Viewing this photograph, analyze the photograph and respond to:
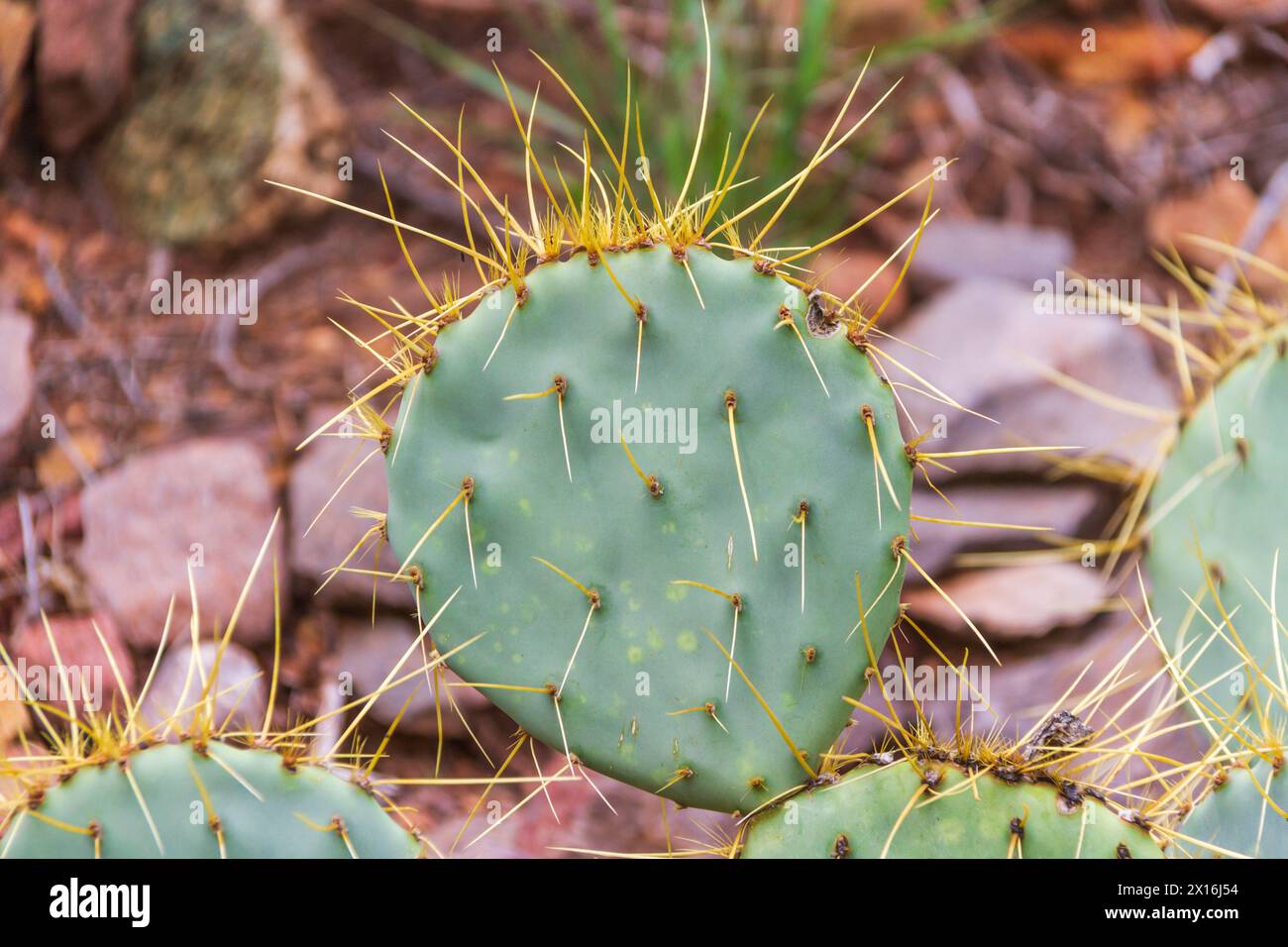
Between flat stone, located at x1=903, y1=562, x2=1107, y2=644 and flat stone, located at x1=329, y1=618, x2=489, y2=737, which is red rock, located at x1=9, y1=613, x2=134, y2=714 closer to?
flat stone, located at x1=329, y1=618, x2=489, y2=737

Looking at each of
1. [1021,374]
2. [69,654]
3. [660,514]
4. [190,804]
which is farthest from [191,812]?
[1021,374]

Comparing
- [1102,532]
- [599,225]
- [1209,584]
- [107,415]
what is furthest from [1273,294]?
[107,415]

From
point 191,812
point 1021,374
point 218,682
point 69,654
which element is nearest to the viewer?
point 191,812

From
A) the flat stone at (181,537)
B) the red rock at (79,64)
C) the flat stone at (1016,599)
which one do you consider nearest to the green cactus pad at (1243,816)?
the flat stone at (1016,599)

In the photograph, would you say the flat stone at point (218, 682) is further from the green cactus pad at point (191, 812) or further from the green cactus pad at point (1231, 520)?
the green cactus pad at point (1231, 520)

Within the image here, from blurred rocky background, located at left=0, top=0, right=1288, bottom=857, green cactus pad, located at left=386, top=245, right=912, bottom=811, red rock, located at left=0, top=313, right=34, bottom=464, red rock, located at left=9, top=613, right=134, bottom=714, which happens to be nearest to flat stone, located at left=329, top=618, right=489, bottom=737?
blurred rocky background, located at left=0, top=0, right=1288, bottom=857

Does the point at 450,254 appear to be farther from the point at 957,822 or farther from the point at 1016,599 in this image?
the point at 957,822
